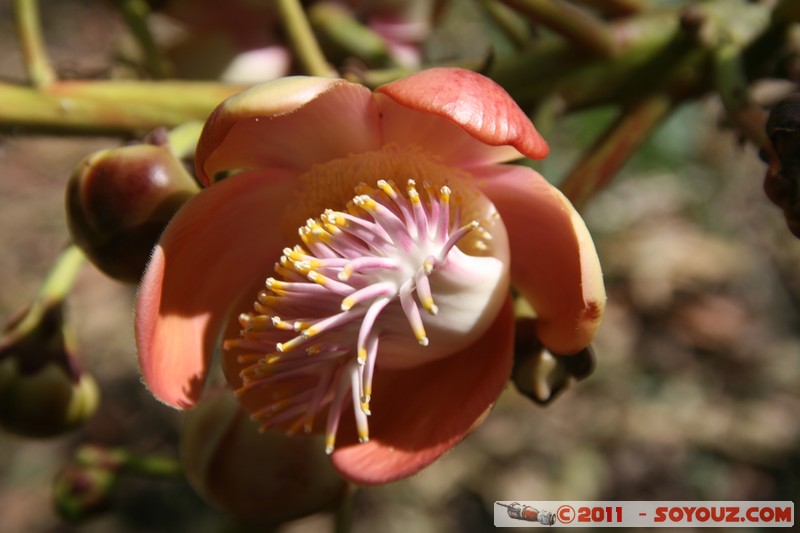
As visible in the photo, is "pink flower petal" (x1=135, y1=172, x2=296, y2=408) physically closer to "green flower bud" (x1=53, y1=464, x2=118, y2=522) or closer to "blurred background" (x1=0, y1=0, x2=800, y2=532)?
"green flower bud" (x1=53, y1=464, x2=118, y2=522)

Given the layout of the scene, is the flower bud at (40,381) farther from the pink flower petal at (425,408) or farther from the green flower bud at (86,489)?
the pink flower petal at (425,408)

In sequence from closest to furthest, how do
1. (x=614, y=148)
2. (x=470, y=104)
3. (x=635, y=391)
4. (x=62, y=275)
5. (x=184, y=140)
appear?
(x=470, y=104) < (x=184, y=140) < (x=614, y=148) < (x=62, y=275) < (x=635, y=391)

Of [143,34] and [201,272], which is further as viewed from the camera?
[143,34]

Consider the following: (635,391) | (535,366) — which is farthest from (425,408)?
(635,391)

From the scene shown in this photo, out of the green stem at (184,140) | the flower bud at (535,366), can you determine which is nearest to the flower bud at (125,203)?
the green stem at (184,140)

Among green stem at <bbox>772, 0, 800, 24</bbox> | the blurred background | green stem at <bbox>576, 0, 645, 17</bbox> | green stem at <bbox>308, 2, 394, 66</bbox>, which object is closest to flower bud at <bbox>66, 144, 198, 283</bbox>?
green stem at <bbox>308, 2, 394, 66</bbox>

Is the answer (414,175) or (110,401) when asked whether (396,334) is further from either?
(110,401)

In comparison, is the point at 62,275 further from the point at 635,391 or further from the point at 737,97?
the point at 635,391

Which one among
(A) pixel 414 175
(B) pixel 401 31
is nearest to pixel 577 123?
(B) pixel 401 31
